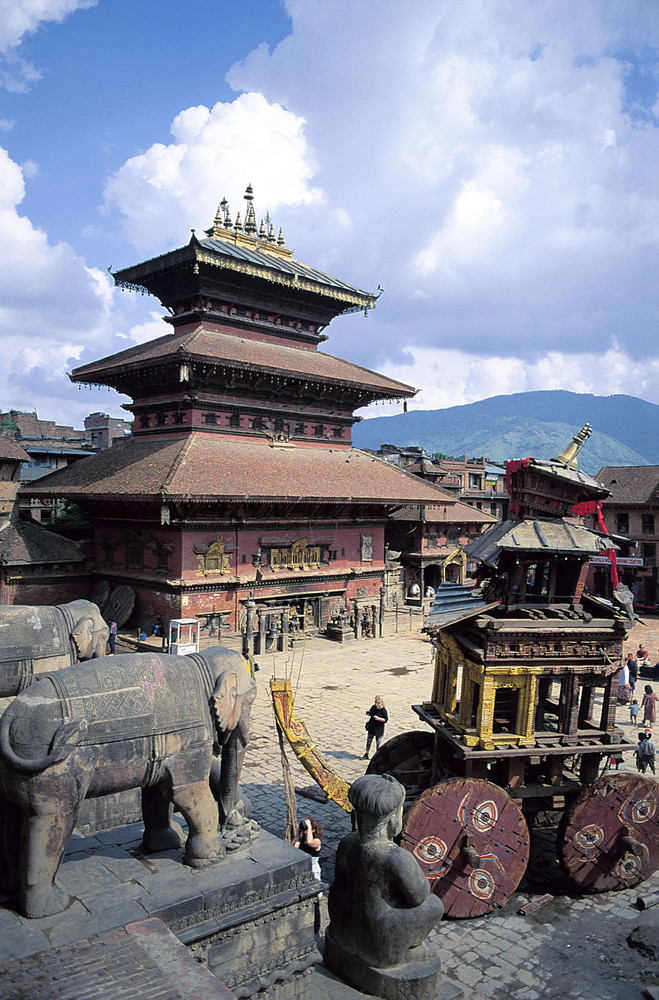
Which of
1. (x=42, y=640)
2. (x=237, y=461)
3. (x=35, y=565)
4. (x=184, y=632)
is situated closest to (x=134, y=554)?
(x=35, y=565)

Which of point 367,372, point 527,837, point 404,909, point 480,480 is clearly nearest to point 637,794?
point 527,837

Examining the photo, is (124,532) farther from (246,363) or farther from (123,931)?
(123,931)

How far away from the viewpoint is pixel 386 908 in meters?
5.92

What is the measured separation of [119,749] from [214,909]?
1.62m

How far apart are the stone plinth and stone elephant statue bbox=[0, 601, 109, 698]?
87.7 inches

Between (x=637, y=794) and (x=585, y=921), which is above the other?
(x=637, y=794)

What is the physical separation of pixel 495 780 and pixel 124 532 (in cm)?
1940

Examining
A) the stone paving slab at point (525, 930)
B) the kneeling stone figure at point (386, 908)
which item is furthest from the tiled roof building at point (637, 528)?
the kneeling stone figure at point (386, 908)

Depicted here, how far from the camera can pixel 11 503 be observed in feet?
94.6

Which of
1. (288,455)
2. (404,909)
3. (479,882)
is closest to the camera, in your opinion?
(404,909)

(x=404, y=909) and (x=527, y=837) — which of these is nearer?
(x=404, y=909)

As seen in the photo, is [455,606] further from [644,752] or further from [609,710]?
[644,752]

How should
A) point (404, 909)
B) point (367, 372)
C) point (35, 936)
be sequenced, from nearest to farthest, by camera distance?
point (35, 936) < point (404, 909) < point (367, 372)

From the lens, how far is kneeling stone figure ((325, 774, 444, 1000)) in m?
5.86
